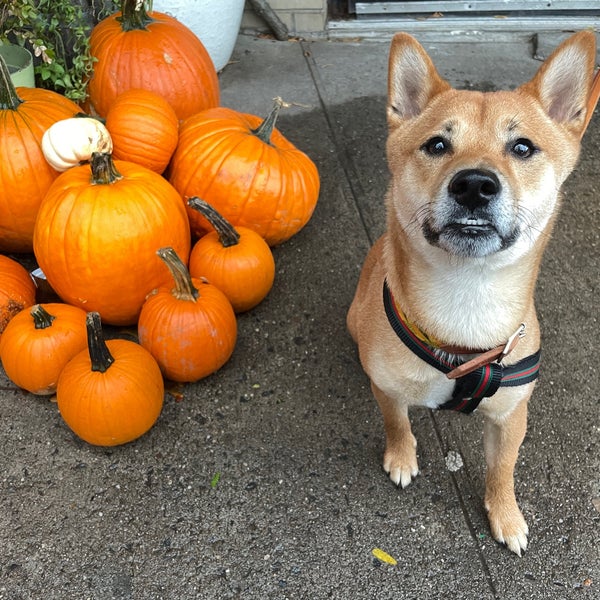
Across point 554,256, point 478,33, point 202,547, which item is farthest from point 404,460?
point 478,33

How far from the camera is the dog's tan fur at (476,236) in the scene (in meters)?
2.00

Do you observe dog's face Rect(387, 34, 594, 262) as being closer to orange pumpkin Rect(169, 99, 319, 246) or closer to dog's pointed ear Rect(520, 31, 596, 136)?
dog's pointed ear Rect(520, 31, 596, 136)

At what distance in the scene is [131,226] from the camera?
288cm

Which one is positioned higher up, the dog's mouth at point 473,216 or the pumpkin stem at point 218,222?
the dog's mouth at point 473,216

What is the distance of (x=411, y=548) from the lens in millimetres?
2434

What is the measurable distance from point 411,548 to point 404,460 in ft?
1.14

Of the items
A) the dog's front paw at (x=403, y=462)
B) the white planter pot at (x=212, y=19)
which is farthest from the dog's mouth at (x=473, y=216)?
the white planter pot at (x=212, y=19)

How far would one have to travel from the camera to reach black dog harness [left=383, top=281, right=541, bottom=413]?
7.06ft

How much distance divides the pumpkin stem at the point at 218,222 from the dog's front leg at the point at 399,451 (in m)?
1.05

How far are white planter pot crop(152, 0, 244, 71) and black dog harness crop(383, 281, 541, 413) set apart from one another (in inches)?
135

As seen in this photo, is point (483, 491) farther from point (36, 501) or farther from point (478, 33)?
point (478, 33)

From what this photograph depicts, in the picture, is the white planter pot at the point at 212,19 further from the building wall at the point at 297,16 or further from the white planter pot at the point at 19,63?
the white planter pot at the point at 19,63

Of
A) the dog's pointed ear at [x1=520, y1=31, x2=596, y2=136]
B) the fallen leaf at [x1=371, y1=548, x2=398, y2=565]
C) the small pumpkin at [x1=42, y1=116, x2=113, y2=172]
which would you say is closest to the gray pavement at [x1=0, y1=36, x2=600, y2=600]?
the fallen leaf at [x1=371, y1=548, x2=398, y2=565]

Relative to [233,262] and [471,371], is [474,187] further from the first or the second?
[233,262]
